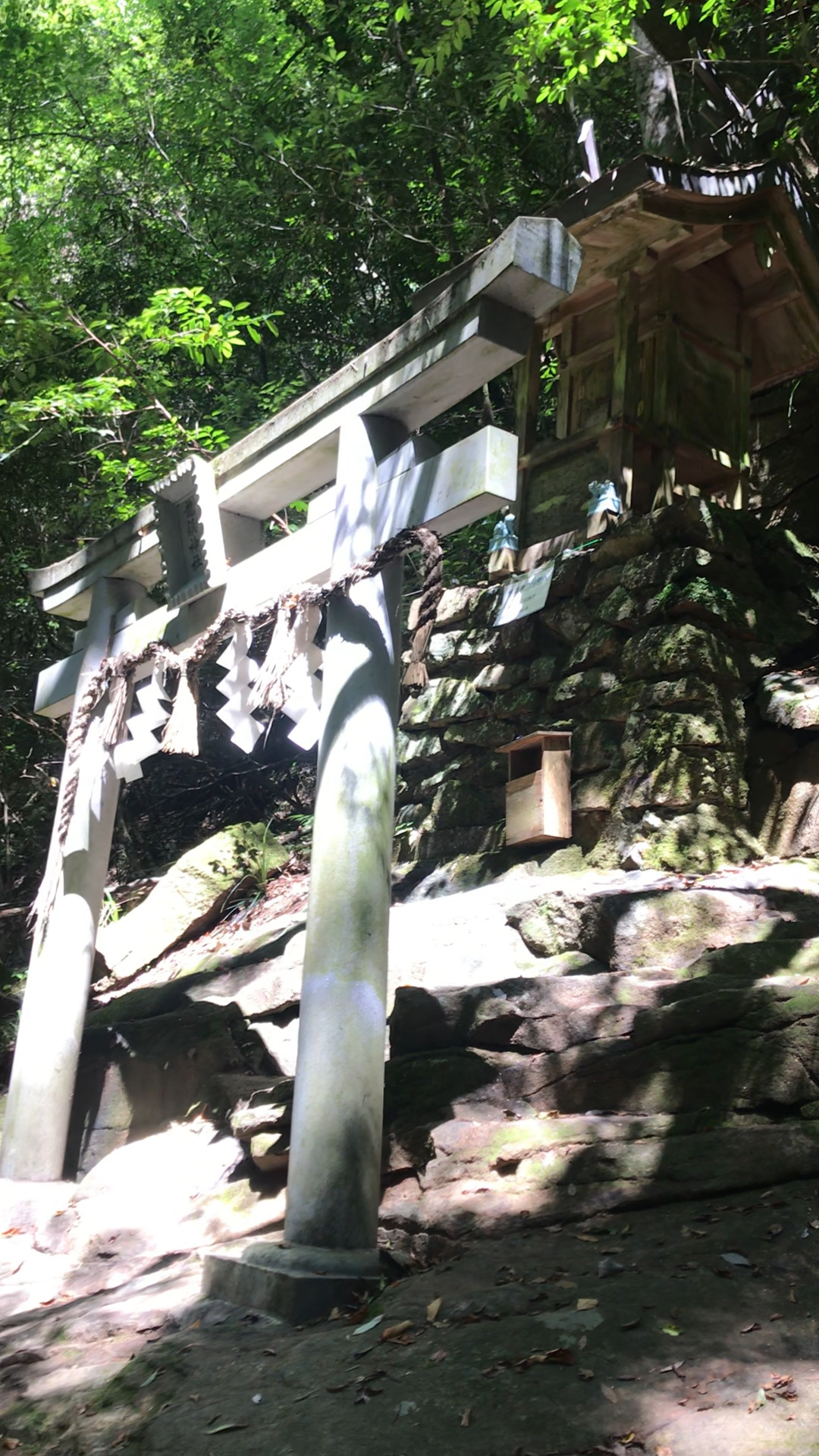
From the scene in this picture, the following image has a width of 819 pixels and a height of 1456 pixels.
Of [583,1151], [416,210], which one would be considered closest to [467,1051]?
[583,1151]

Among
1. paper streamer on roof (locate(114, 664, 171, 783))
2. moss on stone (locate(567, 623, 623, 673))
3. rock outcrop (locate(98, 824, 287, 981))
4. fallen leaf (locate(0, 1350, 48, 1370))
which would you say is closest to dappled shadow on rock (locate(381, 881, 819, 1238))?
fallen leaf (locate(0, 1350, 48, 1370))

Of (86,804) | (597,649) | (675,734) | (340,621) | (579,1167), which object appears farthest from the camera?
(597,649)

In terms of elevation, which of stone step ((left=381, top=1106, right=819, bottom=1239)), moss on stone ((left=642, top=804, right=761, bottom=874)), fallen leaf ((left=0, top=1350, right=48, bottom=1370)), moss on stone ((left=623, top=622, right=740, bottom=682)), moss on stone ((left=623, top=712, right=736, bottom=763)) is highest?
moss on stone ((left=623, top=622, right=740, bottom=682))

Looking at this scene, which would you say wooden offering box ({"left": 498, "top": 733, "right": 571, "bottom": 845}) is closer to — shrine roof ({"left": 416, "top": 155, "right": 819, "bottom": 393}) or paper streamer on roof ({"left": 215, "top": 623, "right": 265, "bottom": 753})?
paper streamer on roof ({"left": 215, "top": 623, "right": 265, "bottom": 753})

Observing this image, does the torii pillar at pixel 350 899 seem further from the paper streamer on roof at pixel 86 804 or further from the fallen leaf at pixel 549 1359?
the paper streamer on roof at pixel 86 804

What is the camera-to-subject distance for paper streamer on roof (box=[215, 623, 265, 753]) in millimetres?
5418

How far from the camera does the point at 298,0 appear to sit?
503 inches

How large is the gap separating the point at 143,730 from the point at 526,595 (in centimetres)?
341

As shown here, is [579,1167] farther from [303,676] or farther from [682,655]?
[682,655]

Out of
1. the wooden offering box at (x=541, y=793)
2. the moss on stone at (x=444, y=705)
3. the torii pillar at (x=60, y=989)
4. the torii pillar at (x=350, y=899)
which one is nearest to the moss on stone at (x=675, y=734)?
the wooden offering box at (x=541, y=793)

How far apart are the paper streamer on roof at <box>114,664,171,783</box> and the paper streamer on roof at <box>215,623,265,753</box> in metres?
0.76

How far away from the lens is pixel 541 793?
24.1 feet

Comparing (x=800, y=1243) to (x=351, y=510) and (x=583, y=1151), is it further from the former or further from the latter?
(x=351, y=510)

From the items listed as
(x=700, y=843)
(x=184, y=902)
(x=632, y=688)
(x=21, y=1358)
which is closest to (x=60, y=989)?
(x=21, y=1358)
